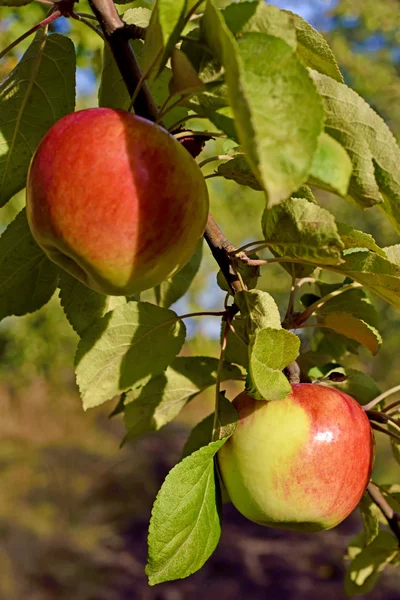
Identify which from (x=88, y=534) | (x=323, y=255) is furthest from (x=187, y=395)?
(x=88, y=534)

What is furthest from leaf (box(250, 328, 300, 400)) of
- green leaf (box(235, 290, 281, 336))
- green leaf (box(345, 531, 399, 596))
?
green leaf (box(345, 531, 399, 596))

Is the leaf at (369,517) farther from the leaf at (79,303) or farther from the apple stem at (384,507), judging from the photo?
the leaf at (79,303)

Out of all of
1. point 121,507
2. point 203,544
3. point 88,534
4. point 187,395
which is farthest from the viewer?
point 121,507

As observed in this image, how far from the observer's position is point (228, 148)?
69 cm

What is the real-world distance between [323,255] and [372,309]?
1.08 ft

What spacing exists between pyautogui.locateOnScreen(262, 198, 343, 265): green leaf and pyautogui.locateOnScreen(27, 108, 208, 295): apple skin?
0.08m

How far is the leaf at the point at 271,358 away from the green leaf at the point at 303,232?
68 millimetres

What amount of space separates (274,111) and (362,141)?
13 centimetres

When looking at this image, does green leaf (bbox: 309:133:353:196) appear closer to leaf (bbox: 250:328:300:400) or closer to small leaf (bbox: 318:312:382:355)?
leaf (bbox: 250:328:300:400)

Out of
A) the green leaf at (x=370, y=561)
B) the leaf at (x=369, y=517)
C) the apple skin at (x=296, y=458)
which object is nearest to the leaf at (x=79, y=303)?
the apple skin at (x=296, y=458)

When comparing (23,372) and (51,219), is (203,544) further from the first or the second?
(23,372)

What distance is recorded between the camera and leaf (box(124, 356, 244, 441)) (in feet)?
2.54

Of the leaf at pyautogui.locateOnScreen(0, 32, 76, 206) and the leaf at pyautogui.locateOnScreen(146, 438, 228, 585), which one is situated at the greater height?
the leaf at pyautogui.locateOnScreen(0, 32, 76, 206)

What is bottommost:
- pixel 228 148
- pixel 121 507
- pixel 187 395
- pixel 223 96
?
pixel 121 507
